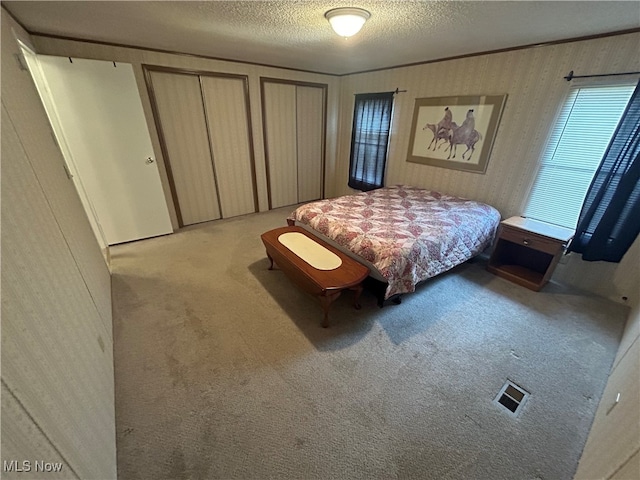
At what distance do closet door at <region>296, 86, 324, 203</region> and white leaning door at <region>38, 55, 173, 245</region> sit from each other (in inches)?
89.6

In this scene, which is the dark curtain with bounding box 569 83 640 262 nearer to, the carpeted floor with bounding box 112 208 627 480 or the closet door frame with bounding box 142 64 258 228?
the carpeted floor with bounding box 112 208 627 480

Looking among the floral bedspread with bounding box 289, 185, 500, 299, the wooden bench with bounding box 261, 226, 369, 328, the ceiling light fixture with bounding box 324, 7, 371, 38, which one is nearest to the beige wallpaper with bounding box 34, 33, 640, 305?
the floral bedspread with bounding box 289, 185, 500, 299

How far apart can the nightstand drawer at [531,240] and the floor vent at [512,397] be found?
1.43m

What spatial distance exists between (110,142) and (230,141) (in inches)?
55.9

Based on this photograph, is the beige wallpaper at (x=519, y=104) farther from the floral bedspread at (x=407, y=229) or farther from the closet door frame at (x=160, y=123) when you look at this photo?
the closet door frame at (x=160, y=123)

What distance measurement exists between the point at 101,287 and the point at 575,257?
4.35m

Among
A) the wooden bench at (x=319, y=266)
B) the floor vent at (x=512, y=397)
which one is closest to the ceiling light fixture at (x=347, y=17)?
the wooden bench at (x=319, y=266)

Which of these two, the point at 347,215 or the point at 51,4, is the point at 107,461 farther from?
the point at 51,4

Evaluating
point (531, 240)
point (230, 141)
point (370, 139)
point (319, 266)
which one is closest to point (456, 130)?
point (370, 139)

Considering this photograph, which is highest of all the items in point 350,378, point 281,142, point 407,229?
point 281,142

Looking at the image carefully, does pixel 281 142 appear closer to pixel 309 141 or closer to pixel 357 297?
pixel 309 141

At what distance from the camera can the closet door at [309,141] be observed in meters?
4.31

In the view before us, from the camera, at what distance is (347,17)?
71.7 inches

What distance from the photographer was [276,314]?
2.17m
